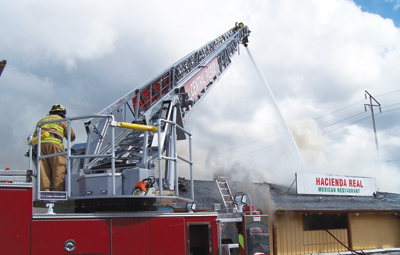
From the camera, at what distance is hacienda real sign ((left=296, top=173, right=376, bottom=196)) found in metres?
17.2

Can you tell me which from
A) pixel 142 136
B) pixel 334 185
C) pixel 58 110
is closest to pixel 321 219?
pixel 334 185

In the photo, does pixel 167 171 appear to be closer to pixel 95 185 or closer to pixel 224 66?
pixel 95 185

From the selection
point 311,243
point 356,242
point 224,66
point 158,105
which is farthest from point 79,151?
point 356,242

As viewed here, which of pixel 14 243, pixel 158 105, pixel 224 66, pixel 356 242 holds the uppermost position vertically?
pixel 224 66

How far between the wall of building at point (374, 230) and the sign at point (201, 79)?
835 cm

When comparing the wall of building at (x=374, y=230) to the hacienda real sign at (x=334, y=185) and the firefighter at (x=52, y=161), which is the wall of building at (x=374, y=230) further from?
the firefighter at (x=52, y=161)

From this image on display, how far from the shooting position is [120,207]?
723 centimetres

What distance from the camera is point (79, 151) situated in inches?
331

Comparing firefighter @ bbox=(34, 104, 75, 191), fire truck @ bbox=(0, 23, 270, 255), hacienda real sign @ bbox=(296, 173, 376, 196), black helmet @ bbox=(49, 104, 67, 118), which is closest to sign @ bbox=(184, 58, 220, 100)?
fire truck @ bbox=(0, 23, 270, 255)

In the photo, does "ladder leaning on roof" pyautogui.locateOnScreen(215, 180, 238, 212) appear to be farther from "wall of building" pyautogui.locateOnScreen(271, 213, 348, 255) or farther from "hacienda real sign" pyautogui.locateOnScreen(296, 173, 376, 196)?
"hacienda real sign" pyautogui.locateOnScreen(296, 173, 376, 196)

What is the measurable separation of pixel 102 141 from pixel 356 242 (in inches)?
509

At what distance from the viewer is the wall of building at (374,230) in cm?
1739

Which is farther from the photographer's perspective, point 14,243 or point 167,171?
point 167,171

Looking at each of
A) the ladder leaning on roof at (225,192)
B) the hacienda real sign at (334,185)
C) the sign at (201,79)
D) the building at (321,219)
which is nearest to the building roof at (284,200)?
the building at (321,219)
